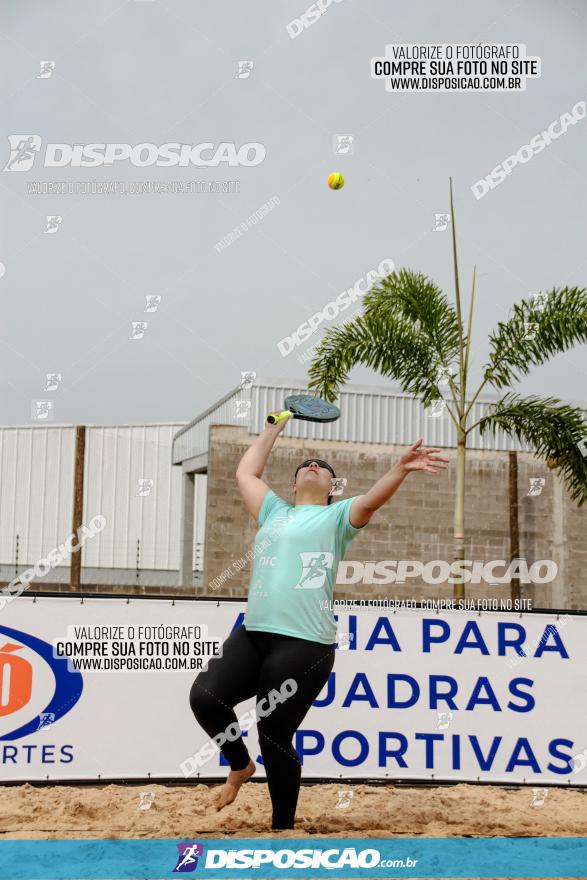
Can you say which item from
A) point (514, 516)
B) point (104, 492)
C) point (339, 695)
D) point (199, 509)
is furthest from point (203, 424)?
point (339, 695)

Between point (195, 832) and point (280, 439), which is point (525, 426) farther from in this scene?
point (195, 832)

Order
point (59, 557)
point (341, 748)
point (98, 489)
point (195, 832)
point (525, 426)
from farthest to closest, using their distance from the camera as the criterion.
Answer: point (98, 489), point (59, 557), point (525, 426), point (341, 748), point (195, 832)

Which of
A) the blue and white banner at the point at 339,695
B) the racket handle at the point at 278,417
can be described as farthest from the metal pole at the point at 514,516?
the racket handle at the point at 278,417

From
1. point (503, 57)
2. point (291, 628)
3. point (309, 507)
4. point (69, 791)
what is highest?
point (503, 57)

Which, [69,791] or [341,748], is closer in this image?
[69,791]

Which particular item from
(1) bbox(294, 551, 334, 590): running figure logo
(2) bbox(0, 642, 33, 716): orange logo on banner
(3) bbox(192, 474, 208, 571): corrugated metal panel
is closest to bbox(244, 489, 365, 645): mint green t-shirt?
(1) bbox(294, 551, 334, 590): running figure logo

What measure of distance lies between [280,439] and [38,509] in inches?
325

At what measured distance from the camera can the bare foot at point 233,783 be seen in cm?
435

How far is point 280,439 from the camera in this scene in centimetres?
1741

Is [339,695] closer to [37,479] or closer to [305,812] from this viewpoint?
[305,812]

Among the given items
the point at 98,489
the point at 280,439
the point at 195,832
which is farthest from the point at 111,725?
the point at 98,489

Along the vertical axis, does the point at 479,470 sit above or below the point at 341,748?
above

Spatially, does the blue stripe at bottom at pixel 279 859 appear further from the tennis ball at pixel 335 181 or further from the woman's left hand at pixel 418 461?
the tennis ball at pixel 335 181

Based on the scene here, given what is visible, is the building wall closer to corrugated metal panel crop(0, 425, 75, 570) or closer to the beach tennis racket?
corrugated metal panel crop(0, 425, 75, 570)
